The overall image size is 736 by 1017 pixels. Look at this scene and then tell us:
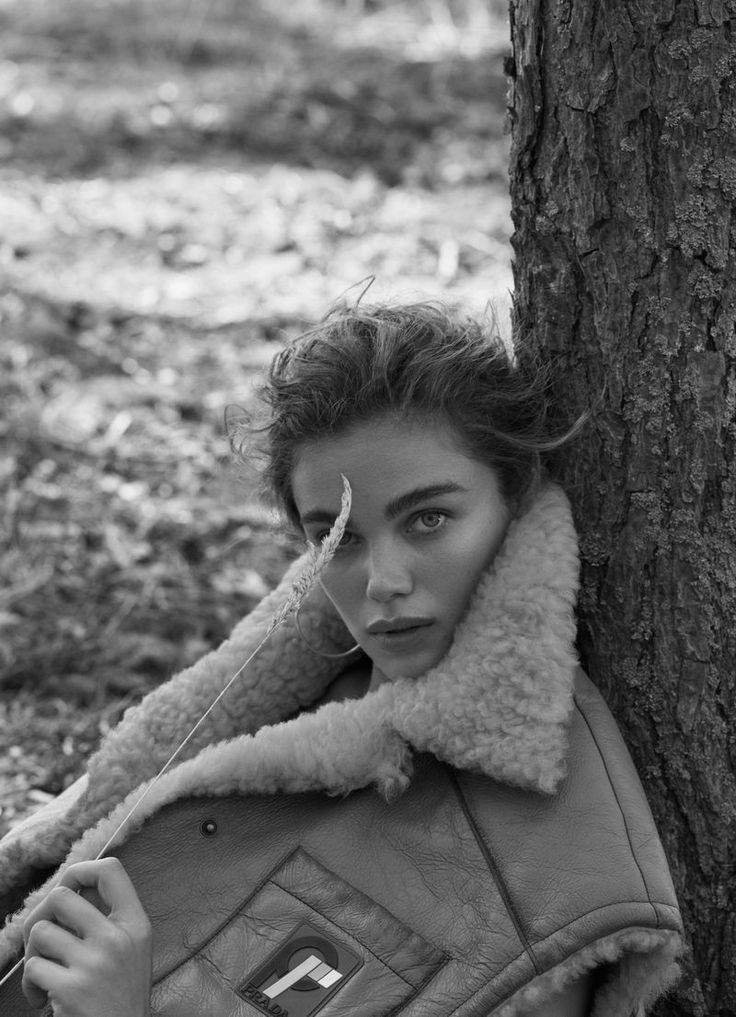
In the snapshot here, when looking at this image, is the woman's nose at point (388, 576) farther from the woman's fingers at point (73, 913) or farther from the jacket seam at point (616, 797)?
the woman's fingers at point (73, 913)

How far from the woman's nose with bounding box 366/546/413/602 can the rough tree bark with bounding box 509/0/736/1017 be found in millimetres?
395

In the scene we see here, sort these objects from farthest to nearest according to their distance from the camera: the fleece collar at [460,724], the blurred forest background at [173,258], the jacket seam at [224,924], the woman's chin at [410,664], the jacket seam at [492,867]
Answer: the blurred forest background at [173,258] < the woman's chin at [410,664] < the jacket seam at [224,924] < the fleece collar at [460,724] < the jacket seam at [492,867]

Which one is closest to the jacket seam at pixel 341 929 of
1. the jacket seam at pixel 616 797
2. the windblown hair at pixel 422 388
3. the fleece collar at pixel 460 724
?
the fleece collar at pixel 460 724

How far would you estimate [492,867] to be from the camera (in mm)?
2023

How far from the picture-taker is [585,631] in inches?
92.7

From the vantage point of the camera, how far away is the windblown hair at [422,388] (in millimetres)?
2320

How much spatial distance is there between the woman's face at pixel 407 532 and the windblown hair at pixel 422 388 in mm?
42

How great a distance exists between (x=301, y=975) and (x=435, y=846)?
0.34 m

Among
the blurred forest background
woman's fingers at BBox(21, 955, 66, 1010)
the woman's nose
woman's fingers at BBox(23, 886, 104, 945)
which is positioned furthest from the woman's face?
→ woman's fingers at BBox(21, 955, 66, 1010)

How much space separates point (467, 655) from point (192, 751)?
85 centimetres

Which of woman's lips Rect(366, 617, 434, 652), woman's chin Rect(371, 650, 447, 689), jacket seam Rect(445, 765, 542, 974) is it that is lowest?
jacket seam Rect(445, 765, 542, 974)

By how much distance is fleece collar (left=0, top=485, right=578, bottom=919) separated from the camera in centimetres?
206

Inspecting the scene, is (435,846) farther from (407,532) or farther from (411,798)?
(407,532)

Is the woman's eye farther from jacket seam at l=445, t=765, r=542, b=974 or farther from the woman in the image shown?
jacket seam at l=445, t=765, r=542, b=974
